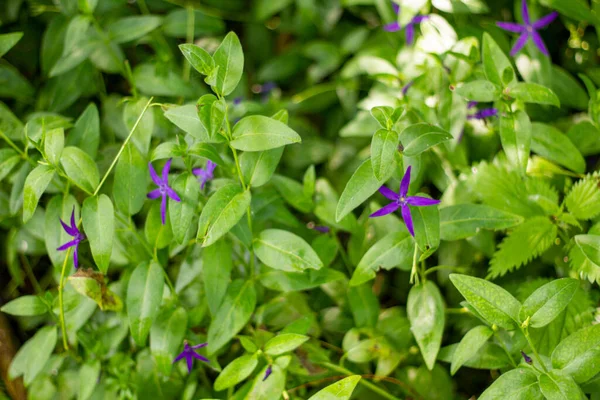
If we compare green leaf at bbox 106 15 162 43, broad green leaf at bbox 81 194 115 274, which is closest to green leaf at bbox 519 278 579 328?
broad green leaf at bbox 81 194 115 274

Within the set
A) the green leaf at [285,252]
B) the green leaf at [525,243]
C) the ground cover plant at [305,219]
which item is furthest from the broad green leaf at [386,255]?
the green leaf at [525,243]

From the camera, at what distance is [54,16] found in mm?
1659

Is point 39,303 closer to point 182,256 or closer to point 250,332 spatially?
point 182,256

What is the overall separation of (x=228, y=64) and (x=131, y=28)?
62 centimetres

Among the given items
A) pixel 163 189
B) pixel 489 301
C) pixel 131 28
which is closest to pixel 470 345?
pixel 489 301

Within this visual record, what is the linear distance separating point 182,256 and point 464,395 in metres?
0.83

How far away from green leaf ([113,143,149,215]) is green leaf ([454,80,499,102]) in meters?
0.70

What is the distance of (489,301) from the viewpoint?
3.26ft

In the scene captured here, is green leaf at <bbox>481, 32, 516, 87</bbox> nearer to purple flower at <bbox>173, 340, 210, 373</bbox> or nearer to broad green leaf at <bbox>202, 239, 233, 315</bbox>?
broad green leaf at <bbox>202, 239, 233, 315</bbox>

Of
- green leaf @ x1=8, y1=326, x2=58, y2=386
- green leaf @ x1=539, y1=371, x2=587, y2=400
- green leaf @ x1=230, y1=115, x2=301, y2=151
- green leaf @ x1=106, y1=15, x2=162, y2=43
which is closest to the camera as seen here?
green leaf @ x1=539, y1=371, x2=587, y2=400

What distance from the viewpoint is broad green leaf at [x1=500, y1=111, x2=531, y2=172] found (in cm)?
112

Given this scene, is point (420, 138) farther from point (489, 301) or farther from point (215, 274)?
point (215, 274)

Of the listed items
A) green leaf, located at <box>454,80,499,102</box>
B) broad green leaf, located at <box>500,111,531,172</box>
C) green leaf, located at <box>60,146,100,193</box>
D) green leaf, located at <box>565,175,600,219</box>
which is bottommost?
green leaf, located at <box>565,175,600,219</box>

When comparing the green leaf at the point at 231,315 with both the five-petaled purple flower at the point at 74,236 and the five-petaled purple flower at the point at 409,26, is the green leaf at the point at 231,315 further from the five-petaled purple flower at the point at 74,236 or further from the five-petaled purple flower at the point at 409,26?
the five-petaled purple flower at the point at 409,26
